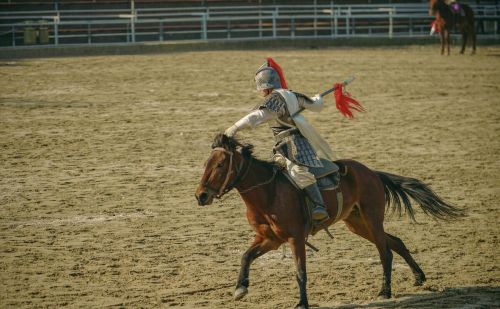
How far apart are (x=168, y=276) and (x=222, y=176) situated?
1679 mm

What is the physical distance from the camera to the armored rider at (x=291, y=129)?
7617mm

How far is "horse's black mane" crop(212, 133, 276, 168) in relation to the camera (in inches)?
291

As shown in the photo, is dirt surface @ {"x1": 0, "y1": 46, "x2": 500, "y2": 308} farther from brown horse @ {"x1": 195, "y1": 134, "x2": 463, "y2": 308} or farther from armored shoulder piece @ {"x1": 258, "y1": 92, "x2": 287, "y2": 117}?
armored shoulder piece @ {"x1": 258, "y1": 92, "x2": 287, "y2": 117}

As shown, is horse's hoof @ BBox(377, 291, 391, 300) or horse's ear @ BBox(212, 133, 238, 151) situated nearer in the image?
horse's ear @ BBox(212, 133, 238, 151)

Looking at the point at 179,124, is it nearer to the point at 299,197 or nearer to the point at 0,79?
the point at 0,79

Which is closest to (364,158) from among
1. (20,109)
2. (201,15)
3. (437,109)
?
(437,109)

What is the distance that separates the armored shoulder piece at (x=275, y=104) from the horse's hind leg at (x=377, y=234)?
135 centimetres

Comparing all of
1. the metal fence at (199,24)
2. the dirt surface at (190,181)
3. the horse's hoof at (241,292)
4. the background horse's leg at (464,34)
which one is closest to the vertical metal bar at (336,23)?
the metal fence at (199,24)

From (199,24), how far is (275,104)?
27431mm

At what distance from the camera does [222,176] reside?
288 inches

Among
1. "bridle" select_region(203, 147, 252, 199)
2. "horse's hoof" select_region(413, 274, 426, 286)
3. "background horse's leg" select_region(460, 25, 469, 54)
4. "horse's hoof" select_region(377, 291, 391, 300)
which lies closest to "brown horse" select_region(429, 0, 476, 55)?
"background horse's leg" select_region(460, 25, 469, 54)

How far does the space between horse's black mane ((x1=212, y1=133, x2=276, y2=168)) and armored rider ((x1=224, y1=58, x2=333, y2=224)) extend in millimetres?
114

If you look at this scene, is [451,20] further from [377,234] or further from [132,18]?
[377,234]

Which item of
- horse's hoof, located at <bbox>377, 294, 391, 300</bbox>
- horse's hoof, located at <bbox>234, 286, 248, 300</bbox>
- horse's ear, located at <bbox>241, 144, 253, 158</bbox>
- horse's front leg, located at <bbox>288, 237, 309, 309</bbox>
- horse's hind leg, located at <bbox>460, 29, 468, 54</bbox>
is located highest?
horse's hind leg, located at <bbox>460, 29, 468, 54</bbox>
